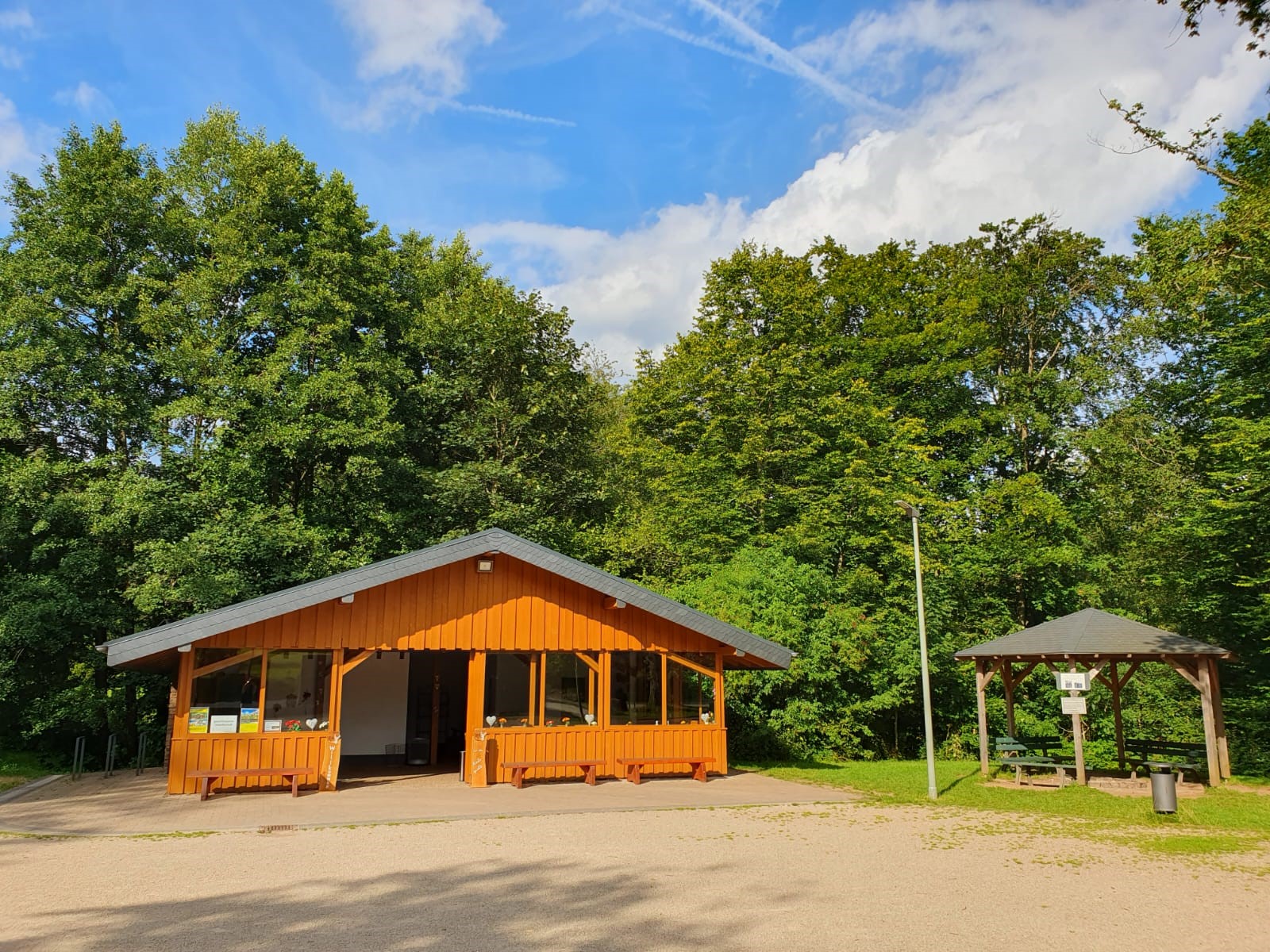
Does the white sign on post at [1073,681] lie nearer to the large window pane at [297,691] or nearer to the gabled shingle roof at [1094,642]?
the gabled shingle roof at [1094,642]

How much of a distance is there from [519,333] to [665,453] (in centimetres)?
566

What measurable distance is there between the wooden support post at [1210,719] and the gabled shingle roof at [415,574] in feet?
23.7

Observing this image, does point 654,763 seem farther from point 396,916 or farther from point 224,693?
point 396,916

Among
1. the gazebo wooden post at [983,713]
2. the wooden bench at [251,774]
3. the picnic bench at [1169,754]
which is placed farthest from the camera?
the gazebo wooden post at [983,713]

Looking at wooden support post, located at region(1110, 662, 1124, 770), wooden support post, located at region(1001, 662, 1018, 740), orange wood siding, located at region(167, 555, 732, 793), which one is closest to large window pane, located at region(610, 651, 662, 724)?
orange wood siding, located at region(167, 555, 732, 793)

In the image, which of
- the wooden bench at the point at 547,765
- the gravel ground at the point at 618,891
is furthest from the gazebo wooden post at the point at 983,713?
the wooden bench at the point at 547,765

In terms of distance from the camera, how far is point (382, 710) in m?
17.0

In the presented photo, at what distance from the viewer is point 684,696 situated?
51.6 feet

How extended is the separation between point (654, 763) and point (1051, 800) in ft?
20.3

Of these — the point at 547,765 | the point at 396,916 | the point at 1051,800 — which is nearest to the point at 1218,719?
the point at 1051,800

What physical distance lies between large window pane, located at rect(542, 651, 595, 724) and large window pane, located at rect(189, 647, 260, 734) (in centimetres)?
454

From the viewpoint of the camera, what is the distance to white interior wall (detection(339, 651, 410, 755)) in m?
16.7

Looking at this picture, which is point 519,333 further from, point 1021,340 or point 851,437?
point 1021,340

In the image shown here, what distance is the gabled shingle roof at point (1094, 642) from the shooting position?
587 inches
